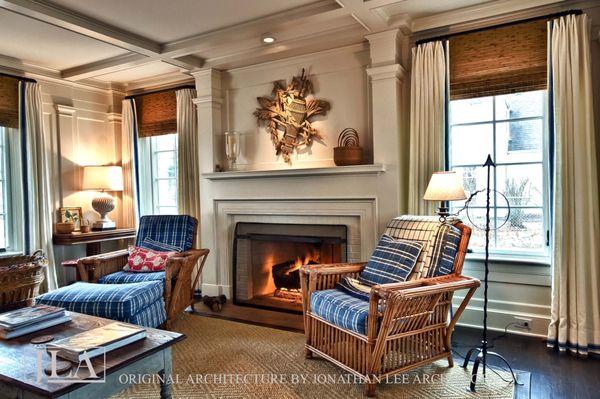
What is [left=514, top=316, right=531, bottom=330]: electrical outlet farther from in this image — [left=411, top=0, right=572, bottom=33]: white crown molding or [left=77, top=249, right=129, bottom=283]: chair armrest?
[left=77, top=249, right=129, bottom=283]: chair armrest

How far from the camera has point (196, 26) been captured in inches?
130

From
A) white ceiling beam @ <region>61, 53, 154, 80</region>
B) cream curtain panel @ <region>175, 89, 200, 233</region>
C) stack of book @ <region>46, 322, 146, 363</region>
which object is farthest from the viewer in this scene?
cream curtain panel @ <region>175, 89, 200, 233</region>

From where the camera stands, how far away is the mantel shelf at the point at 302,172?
321cm

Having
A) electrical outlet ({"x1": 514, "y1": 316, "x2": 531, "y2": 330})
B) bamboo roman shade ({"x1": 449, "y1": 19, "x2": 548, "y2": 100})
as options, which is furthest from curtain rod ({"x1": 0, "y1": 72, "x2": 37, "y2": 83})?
electrical outlet ({"x1": 514, "y1": 316, "x2": 531, "y2": 330})

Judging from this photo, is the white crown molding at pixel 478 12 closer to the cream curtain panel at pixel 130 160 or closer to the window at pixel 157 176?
the window at pixel 157 176

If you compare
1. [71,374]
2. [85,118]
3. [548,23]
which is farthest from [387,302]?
[85,118]

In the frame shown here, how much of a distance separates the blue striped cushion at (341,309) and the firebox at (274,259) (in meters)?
1.13

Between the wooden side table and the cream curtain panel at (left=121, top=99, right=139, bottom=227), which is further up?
the cream curtain panel at (left=121, top=99, right=139, bottom=227)

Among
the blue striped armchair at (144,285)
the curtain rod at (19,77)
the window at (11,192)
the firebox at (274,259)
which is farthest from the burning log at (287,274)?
the curtain rod at (19,77)

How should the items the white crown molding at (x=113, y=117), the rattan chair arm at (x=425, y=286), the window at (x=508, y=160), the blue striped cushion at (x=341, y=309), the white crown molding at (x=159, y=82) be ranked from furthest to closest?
the white crown molding at (x=113, y=117), the white crown molding at (x=159, y=82), the window at (x=508, y=160), the blue striped cushion at (x=341, y=309), the rattan chair arm at (x=425, y=286)

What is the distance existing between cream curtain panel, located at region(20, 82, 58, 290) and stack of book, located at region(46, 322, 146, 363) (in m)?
2.69

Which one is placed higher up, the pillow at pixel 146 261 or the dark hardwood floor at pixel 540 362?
the pillow at pixel 146 261

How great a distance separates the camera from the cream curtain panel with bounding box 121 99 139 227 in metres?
4.75

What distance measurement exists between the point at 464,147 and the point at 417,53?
32.5 inches
